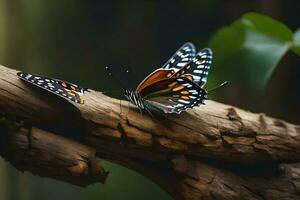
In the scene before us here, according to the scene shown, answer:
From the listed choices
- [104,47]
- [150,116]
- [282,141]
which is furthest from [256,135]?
[104,47]

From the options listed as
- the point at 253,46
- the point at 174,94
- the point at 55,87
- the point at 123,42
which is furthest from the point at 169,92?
the point at 123,42

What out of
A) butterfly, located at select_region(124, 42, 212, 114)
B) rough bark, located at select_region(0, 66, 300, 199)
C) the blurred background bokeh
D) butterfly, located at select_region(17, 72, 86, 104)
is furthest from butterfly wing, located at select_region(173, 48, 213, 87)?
the blurred background bokeh

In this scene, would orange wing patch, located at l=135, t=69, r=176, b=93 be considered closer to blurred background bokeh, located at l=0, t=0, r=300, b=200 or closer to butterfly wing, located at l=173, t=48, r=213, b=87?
butterfly wing, located at l=173, t=48, r=213, b=87

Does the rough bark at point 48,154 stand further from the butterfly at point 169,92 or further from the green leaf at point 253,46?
the green leaf at point 253,46

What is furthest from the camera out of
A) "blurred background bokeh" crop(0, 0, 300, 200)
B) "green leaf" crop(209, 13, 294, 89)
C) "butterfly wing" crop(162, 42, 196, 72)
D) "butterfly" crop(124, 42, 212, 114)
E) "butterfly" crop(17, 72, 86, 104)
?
"blurred background bokeh" crop(0, 0, 300, 200)

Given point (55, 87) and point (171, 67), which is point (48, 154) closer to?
point (55, 87)

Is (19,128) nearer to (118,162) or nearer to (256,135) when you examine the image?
(118,162)

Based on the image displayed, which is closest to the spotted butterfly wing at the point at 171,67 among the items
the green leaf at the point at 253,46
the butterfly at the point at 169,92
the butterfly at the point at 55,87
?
the butterfly at the point at 169,92
